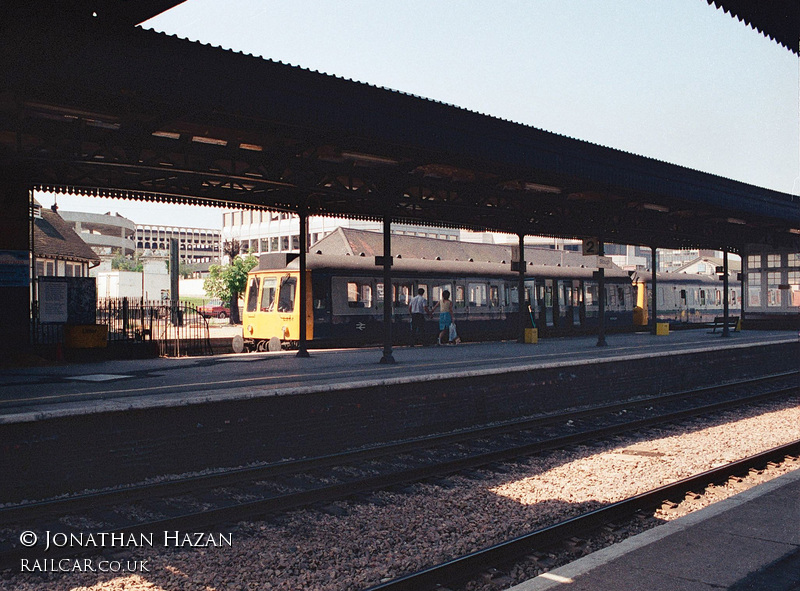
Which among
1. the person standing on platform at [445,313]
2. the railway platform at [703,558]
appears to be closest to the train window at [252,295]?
the person standing on platform at [445,313]

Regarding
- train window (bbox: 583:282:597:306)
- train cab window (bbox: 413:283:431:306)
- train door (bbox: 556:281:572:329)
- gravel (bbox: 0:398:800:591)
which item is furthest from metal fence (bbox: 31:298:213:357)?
train window (bbox: 583:282:597:306)

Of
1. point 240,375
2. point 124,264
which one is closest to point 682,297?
point 240,375

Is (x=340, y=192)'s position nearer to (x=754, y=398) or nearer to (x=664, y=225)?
(x=754, y=398)

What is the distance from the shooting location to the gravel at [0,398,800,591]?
17.8 feet

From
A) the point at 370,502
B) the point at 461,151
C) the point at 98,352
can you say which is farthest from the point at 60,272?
Result: the point at 370,502

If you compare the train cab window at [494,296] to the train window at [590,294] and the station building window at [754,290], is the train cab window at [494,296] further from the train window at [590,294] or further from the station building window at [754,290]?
the station building window at [754,290]

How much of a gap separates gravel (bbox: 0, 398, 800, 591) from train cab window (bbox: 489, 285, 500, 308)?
16034 mm

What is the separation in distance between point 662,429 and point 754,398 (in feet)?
14.9

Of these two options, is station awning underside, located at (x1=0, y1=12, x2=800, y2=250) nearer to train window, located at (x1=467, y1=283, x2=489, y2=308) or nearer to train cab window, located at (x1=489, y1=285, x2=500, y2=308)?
train window, located at (x1=467, y1=283, x2=489, y2=308)

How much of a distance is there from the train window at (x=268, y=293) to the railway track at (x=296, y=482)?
11.2 meters

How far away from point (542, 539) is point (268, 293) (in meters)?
16.7

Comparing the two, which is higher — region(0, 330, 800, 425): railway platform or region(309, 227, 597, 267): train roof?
region(309, 227, 597, 267): train roof

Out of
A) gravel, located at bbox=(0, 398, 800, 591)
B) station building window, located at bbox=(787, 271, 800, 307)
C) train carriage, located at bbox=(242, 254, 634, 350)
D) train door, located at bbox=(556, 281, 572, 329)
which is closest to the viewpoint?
gravel, located at bbox=(0, 398, 800, 591)

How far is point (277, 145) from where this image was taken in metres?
12.1
